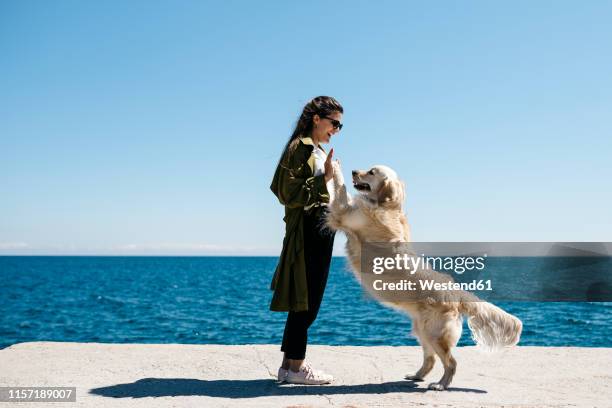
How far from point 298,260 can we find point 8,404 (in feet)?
7.53

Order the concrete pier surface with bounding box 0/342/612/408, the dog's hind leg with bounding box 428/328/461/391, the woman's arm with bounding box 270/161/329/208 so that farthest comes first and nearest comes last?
the dog's hind leg with bounding box 428/328/461/391 → the woman's arm with bounding box 270/161/329/208 → the concrete pier surface with bounding box 0/342/612/408

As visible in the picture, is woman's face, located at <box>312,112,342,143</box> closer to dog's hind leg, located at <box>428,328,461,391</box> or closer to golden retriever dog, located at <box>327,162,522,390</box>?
golden retriever dog, located at <box>327,162,522,390</box>

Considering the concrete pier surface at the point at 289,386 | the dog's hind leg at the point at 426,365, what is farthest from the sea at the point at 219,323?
the dog's hind leg at the point at 426,365

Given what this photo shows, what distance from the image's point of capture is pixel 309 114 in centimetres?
446

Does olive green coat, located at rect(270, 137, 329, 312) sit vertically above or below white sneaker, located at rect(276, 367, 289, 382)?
above

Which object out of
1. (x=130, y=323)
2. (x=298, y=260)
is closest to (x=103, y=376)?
(x=298, y=260)

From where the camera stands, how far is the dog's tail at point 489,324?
4.39 metres

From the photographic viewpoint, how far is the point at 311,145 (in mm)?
4324

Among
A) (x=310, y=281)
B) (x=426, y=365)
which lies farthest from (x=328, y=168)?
(x=426, y=365)

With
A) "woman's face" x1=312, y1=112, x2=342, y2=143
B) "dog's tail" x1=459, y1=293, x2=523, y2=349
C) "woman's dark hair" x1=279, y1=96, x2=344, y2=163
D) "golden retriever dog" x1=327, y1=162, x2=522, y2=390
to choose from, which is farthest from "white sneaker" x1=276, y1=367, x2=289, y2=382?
"woman's face" x1=312, y1=112, x2=342, y2=143

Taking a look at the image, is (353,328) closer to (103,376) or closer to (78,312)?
(103,376)

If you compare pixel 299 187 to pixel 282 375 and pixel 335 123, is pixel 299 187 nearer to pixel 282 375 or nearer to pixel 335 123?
pixel 335 123

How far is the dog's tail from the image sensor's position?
14.4 feet

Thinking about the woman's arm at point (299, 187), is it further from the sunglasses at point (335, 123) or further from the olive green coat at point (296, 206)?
the sunglasses at point (335, 123)
